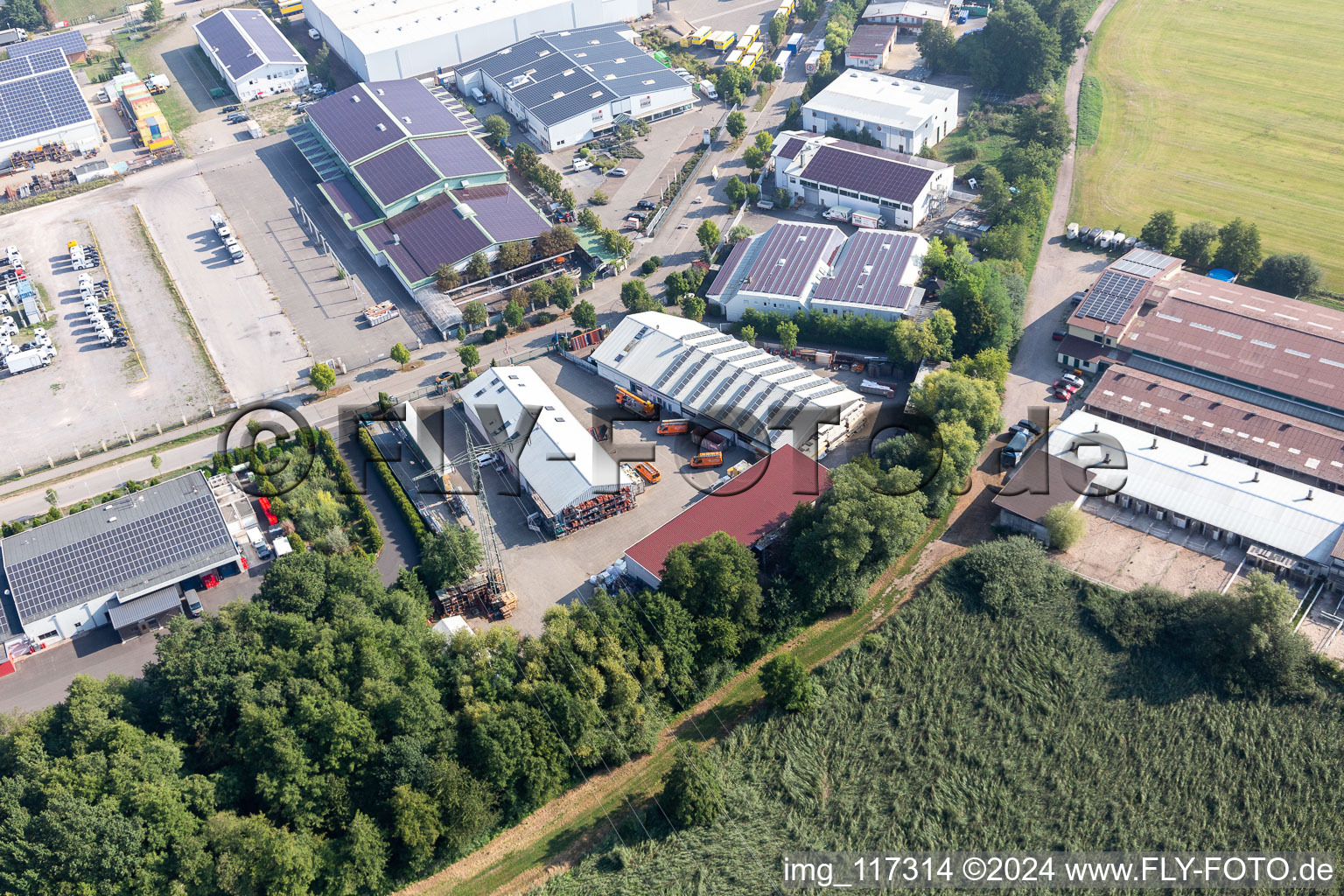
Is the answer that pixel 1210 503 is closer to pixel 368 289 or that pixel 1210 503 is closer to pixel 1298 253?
pixel 1298 253

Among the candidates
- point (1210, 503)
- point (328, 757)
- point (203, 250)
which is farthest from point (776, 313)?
point (203, 250)

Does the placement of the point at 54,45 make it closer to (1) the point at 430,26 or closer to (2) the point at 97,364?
(1) the point at 430,26

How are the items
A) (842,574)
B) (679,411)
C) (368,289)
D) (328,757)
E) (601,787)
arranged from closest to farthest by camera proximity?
(328,757)
(601,787)
(842,574)
(679,411)
(368,289)

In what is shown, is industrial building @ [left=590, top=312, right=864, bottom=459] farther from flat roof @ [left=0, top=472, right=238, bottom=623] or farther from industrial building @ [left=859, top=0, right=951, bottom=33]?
industrial building @ [left=859, top=0, right=951, bottom=33]

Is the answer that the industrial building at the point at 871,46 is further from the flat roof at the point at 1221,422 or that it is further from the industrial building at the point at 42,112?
the industrial building at the point at 42,112

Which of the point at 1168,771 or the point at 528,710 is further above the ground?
→ the point at 528,710

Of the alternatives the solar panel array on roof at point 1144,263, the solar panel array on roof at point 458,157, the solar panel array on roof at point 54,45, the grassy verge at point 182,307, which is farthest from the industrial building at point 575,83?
the solar panel array on roof at point 1144,263
